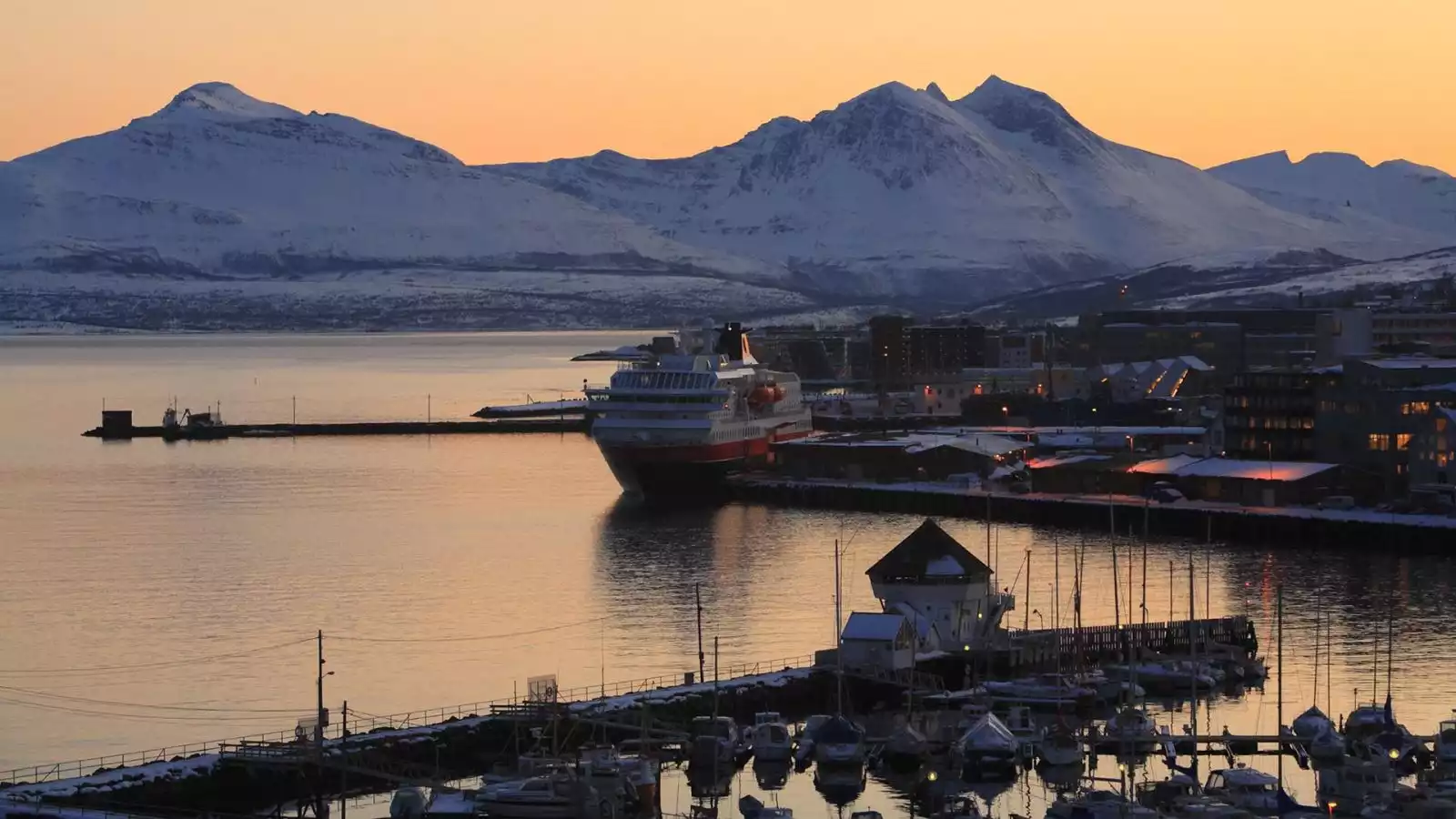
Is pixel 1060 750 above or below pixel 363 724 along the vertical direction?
below

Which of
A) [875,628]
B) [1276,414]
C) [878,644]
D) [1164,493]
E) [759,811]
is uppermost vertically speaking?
[1276,414]

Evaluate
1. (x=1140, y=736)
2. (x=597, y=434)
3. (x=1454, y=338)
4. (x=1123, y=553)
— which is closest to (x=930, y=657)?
(x=1140, y=736)

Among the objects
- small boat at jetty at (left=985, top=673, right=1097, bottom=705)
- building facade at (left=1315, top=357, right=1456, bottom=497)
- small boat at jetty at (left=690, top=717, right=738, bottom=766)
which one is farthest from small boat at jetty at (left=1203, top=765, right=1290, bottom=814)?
building facade at (left=1315, top=357, right=1456, bottom=497)

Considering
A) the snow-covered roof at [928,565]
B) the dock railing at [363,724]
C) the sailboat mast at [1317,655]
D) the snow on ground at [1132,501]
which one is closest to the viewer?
the dock railing at [363,724]

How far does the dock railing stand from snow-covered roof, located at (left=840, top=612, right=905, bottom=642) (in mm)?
1169

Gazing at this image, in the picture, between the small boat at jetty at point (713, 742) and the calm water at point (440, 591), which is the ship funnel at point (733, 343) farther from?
the small boat at jetty at point (713, 742)

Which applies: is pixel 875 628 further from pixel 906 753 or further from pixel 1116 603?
pixel 1116 603

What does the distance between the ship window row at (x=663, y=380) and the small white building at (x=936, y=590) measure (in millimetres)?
27211

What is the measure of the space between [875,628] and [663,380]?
29067 millimetres

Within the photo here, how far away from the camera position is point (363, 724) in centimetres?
3009

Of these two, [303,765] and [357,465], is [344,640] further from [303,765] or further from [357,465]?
[357,465]

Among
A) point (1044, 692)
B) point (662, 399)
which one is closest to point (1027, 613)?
point (1044, 692)

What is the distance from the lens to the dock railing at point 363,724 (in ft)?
89.0

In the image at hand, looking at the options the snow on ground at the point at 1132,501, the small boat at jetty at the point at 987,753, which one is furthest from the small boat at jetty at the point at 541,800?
the snow on ground at the point at 1132,501
